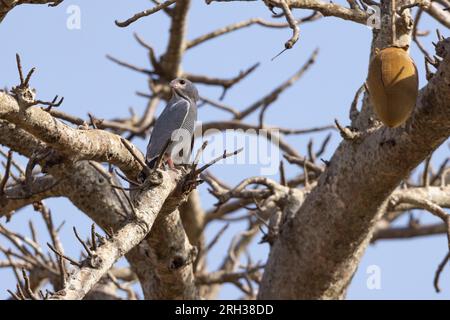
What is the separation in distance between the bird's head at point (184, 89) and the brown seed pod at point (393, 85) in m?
2.74

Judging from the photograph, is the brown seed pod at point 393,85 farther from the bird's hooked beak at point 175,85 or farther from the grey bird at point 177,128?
the bird's hooked beak at point 175,85

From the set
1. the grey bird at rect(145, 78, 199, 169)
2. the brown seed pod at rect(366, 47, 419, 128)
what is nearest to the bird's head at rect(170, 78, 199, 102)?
the grey bird at rect(145, 78, 199, 169)

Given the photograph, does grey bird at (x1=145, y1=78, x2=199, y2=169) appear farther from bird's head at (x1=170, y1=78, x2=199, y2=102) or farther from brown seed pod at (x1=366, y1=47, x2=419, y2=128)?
brown seed pod at (x1=366, y1=47, x2=419, y2=128)

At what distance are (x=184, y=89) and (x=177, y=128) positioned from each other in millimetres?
785

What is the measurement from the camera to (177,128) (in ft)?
16.8

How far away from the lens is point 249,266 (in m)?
6.34

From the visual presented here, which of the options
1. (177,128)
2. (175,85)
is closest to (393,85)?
(177,128)

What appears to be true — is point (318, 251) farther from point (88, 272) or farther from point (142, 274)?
point (88, 272)

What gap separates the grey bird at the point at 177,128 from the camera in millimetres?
4781

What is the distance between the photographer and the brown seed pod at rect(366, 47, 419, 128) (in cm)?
308

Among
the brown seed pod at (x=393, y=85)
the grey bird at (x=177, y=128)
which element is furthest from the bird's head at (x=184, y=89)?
the brown seed pod at (x=393, y=85)

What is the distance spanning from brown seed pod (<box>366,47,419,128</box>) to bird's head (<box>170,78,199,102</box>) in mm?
2738
